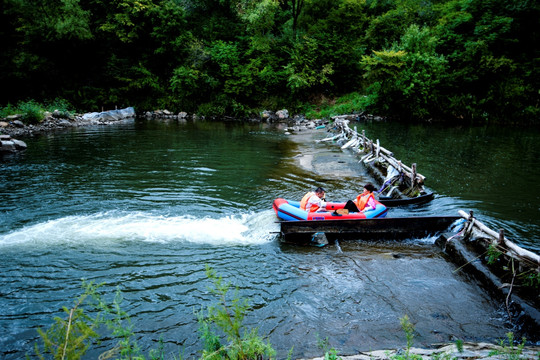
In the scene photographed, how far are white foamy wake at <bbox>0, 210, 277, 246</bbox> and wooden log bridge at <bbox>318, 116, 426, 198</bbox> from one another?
5135 mm

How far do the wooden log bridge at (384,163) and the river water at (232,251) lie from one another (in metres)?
0.80

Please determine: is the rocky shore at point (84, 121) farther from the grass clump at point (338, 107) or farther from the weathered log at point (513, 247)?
the weathered log at point (513, 247)

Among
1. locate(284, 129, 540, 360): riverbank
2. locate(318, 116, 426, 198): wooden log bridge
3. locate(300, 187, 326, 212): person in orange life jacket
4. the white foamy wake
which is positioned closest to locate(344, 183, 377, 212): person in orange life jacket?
locate(300, 187, 326, 212): person in orange life jacket

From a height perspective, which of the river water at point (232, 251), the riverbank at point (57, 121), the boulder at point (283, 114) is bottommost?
the river water at point (232, 251)

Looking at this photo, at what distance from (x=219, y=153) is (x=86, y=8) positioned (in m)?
27.0

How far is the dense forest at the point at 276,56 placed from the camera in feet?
91.8

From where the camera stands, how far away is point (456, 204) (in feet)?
35.1

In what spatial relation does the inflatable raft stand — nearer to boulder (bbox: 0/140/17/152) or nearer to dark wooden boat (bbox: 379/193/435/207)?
dark wooden boat (bbox: 379/193/435/207)

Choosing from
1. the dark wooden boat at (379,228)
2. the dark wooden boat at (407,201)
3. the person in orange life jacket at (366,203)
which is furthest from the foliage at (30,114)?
the dark wooden boat at (407,201)

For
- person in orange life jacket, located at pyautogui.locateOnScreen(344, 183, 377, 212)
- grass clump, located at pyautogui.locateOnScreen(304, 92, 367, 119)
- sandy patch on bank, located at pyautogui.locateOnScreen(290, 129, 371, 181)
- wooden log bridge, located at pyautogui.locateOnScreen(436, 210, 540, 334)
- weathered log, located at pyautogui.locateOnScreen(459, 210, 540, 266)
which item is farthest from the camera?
grass clump, located at pyautogui.locateOnScreen(304, 92, 367, 119)

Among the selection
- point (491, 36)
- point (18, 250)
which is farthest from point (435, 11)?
point (18, 250)

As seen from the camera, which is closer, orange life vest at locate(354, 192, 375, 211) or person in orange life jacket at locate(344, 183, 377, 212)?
person in orange life jacket at locate(344, 183, 377, 212)

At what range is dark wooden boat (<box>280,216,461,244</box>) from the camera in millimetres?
8469

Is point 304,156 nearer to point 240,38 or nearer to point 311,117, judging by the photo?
point 311,117
